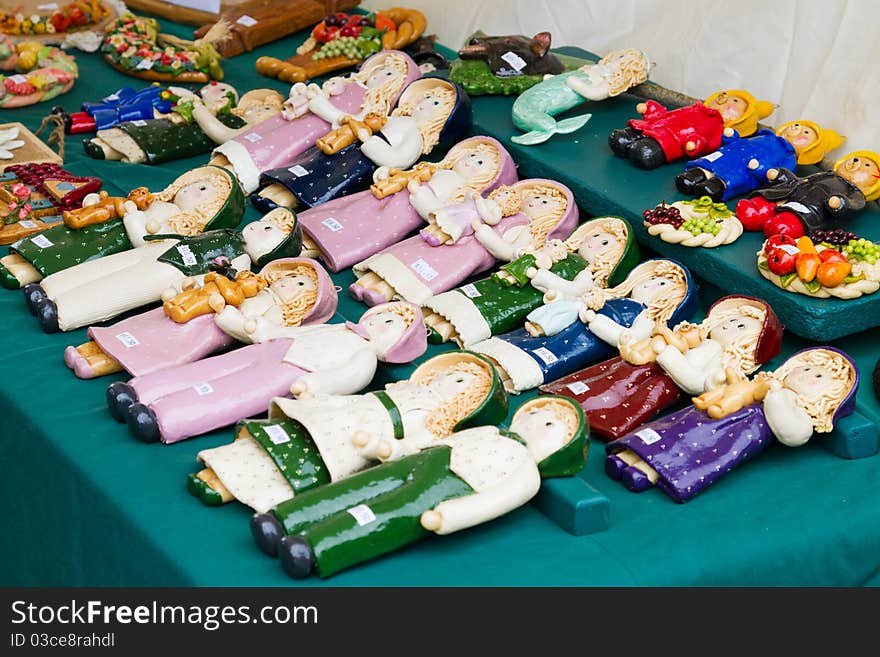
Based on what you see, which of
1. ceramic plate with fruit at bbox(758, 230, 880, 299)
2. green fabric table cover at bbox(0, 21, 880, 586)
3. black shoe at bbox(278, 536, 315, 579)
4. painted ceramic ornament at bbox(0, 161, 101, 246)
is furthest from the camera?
painted ceramic ornament at bbox(0, 161, 101, 246)

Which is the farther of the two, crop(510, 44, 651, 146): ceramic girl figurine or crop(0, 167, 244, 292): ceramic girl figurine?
crop(510, 44, 651, 146): ceramic girl figurine

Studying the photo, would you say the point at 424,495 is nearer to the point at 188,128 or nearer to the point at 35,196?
the point at 35,196

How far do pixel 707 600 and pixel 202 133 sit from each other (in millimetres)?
2233

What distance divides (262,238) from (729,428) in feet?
3.97

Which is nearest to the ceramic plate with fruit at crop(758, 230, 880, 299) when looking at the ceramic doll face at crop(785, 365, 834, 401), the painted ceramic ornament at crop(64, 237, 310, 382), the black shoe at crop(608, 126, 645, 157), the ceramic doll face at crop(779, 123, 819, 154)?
the ceramic doll face at crop(785, 365, 834, 401)

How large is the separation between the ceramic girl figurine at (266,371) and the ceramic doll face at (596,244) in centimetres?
51

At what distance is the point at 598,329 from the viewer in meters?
2.92

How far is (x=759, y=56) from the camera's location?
383 cm

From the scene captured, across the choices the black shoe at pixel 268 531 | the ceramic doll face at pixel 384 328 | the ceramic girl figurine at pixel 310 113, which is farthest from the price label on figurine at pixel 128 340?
the ceramic girl figurine at pixel 310 113

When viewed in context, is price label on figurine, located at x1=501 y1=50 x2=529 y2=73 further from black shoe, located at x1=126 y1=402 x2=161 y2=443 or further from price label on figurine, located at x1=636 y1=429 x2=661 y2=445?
black shoe, located at x1=126 y1=402 x2=161 y2=443

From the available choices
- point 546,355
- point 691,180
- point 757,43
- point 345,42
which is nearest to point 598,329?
point 546,355

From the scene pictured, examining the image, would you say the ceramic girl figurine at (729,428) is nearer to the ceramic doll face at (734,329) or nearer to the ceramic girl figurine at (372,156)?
the ceramic doll face at (734,329)

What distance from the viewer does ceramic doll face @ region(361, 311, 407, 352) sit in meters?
A: 2.84

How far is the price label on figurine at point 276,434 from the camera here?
2.49 m
